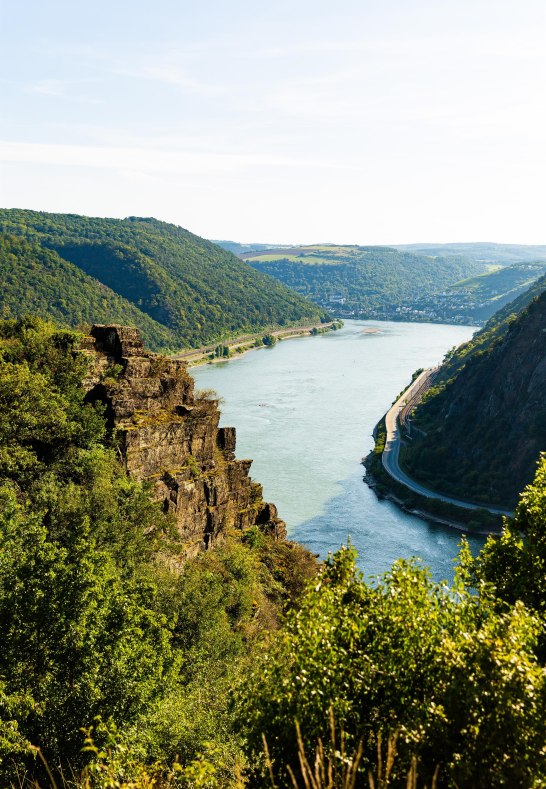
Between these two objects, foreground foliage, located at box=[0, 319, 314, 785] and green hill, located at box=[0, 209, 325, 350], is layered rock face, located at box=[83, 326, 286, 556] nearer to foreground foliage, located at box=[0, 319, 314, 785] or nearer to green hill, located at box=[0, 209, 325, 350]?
foreground foliage, located at box=[0, 319, 314, 785]

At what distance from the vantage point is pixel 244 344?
135 metres

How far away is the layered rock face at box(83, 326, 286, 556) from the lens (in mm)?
25156

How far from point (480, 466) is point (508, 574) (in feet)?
172

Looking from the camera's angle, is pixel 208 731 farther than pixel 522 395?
No

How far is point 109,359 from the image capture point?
91.9 ft

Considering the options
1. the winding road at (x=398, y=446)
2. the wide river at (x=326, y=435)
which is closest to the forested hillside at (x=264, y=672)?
Result: the wide river at (x=326, y=435)

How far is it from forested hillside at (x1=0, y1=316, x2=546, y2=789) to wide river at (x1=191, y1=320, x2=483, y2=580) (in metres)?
22.5

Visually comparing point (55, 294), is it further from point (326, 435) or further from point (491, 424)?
point (491, 424)

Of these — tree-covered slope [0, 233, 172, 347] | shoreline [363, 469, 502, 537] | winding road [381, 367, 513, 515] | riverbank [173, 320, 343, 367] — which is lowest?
shoreline [363, 469, 502, 537]

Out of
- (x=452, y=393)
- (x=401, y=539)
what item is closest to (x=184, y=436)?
(x=401, y=539)

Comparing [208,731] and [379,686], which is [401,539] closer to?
[208,731]

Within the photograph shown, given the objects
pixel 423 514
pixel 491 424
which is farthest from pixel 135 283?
pixel 423 514

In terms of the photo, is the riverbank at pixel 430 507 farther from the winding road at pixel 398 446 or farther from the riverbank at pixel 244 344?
the riverbank at pixel 244 344

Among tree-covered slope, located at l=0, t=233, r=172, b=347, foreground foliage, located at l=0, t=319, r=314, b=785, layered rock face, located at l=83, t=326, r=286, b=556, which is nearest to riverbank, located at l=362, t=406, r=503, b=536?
foreground foliage, located at l=0, t=319, r=314, b=785
